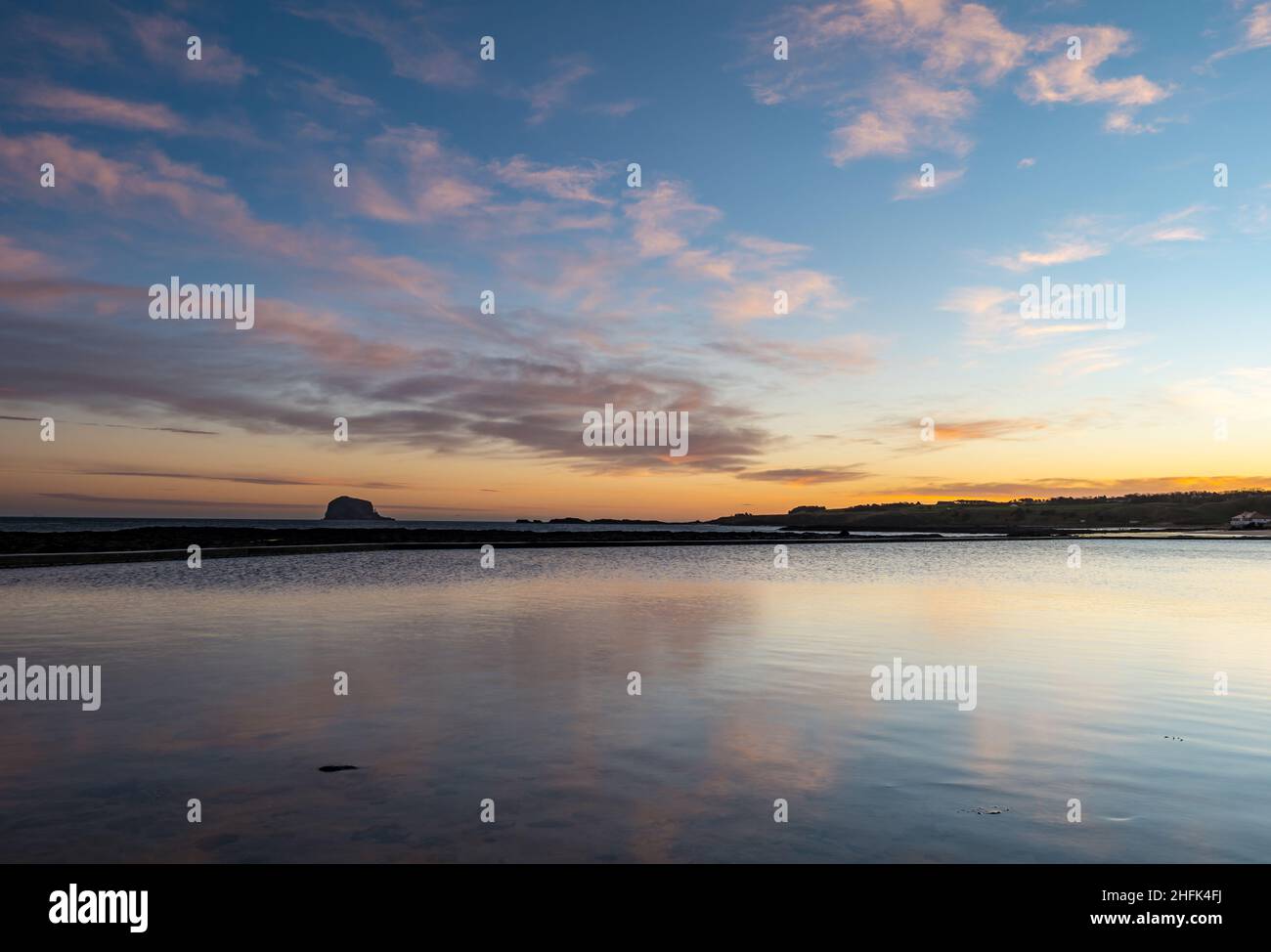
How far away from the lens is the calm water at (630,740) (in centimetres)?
669

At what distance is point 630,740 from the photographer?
385 inches

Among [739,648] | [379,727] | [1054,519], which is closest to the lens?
[379,727]

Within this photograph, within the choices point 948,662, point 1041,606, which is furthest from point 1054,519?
point 948,662

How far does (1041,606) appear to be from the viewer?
84.6 ft

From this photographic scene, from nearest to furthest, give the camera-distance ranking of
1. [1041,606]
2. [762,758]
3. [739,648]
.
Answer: [762,758], [739,648], [1041,606]

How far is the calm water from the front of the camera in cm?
669

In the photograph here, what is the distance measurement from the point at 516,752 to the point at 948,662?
31.8 feet

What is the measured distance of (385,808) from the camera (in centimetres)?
730

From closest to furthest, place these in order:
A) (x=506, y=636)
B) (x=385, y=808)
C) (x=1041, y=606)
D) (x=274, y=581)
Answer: (x=385, y=808)
(x=506, y=636)
(x=1041, y=606)
(x=274, y=581)
